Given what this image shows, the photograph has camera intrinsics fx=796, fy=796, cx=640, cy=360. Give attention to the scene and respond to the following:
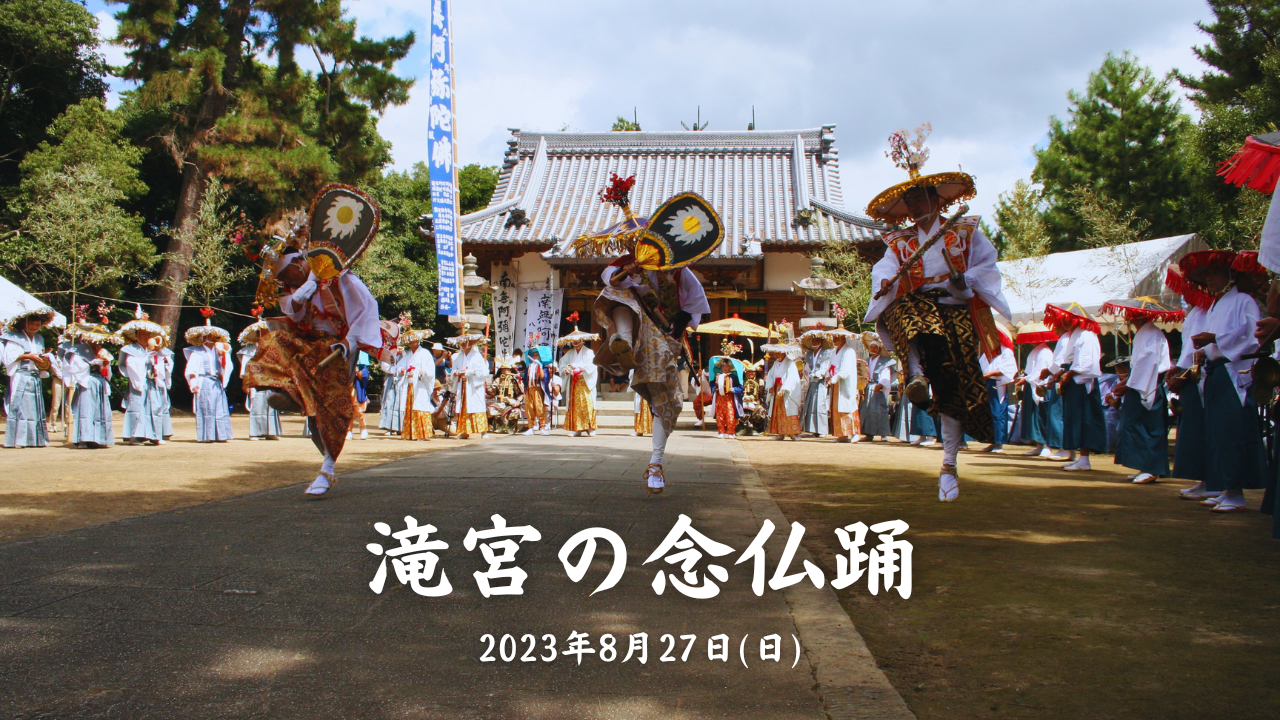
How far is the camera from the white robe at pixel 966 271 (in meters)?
5.28

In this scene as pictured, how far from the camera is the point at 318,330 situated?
6273mm

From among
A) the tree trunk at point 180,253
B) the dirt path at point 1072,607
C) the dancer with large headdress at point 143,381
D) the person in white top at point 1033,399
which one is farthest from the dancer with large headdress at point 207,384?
the person in white top at point 1033,399

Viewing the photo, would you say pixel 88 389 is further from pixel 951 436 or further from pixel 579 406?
pixel 951 436

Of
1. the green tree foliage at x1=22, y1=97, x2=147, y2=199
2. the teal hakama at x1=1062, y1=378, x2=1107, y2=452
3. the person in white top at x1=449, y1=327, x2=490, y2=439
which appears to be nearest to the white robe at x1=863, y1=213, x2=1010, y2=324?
the teal hakama at x1=1062, y1=378, x2=1107, y2=452

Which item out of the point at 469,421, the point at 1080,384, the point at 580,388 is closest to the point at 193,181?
the point at 469,421

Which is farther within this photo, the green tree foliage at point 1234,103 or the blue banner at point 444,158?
the blue banner at point 444,158

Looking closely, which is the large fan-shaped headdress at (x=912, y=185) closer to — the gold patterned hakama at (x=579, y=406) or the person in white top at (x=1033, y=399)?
the person in white top at (x=1033, y=399)

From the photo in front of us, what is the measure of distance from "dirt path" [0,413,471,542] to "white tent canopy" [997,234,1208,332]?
39.9 ft

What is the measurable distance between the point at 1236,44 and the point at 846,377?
11220mm

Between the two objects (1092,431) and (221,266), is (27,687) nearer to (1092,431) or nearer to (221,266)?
(1092,431)

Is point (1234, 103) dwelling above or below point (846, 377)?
above

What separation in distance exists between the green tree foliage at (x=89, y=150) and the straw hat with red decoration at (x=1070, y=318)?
19.1 meters

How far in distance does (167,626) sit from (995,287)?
4.94 m

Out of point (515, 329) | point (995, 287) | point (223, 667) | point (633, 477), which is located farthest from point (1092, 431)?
point (515, 329)
